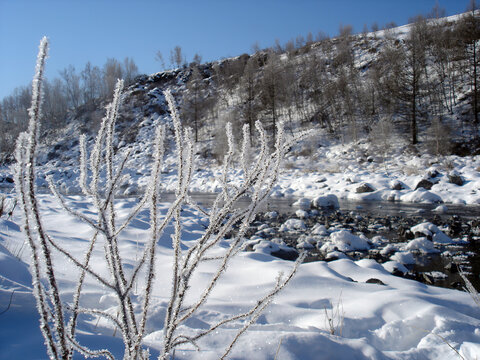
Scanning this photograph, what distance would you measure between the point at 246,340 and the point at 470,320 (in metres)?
1.96

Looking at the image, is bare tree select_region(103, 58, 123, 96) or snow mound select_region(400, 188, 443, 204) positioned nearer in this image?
snow mound select_region(400, 188, 443, 204)

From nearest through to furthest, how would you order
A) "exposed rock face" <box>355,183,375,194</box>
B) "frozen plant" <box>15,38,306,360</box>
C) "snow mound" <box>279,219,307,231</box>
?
"frozen plant" <box>15,38,306,360</box> → "snow mound" <box>279,219,307,231</box> → "exposed rock face" <box>355,183,375,194</box>

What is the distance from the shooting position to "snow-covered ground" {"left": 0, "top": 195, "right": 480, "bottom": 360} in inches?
62.2

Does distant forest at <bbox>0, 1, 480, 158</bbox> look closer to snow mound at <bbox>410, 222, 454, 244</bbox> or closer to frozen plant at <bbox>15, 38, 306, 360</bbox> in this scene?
snow mound at <bbox>410, 222, 454, 244</bbox>

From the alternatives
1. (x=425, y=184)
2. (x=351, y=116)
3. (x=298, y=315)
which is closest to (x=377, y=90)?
(x=351, y=116)

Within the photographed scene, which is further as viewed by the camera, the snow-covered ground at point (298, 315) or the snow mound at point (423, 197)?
the snow mound at point (423, 197)

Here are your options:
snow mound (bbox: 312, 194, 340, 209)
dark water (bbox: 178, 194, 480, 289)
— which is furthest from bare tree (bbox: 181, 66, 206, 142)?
dark water (bbox: 178, 194, 480, 289)

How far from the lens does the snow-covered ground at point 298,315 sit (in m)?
1.58

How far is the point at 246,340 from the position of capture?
1.66m

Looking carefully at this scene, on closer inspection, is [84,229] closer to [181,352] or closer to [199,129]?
[181,352]

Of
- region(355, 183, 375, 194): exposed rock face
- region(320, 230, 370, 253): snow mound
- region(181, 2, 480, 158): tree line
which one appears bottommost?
region(320, 230, 370, 253): snow mound

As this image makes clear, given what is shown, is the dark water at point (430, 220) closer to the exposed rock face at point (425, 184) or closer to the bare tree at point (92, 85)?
the exposed rock face at point (425, 184)

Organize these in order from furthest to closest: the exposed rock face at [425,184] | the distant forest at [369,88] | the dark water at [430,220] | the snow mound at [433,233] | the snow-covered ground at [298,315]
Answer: the distant forest at [369,88]
the exposed rock face at [425,184]
the snow mound at [433,233]
the dark water at [430,220]
the snow-covered ground at [298,315]

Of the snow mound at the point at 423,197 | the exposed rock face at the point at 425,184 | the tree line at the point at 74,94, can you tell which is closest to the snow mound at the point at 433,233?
the snow mound at the point at 423,197
